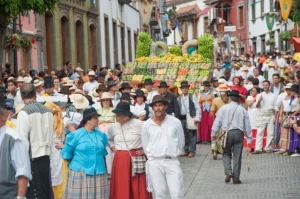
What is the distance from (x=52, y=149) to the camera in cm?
1209

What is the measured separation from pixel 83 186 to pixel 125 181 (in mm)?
805

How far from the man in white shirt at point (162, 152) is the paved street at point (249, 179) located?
2.53 metres

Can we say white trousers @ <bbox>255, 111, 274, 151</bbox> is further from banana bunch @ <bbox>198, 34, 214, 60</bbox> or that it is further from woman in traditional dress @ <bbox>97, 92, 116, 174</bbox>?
banana bunch @ <bbox>198, 34, 214, 60</bbox>

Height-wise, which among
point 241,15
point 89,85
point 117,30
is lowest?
point 89,85

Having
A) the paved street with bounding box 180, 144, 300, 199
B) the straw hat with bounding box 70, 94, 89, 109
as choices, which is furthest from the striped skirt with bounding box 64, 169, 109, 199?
the straw hat with bounding box 70, 94, 89, 109

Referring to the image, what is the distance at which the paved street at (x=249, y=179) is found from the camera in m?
13.7

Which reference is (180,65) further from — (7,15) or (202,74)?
(7,15)

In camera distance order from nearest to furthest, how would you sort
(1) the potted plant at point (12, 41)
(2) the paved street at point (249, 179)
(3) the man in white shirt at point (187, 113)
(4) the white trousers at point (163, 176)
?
(4) the white trousers at point (163, 176)
(2) the paved street at point (249, 179)
(3) the man in white shirt at point (187, 113)
(1) the potted plant at point (12, 41)

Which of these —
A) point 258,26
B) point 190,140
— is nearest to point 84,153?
point 190,140

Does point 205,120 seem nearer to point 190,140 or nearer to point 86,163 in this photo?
point 190,140

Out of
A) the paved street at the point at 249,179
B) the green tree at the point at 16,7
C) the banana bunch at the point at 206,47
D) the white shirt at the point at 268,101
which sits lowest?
the paved street at the point at 249,179

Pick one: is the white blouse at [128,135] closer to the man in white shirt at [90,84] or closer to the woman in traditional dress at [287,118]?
the woman in traditional dress at [287,118]

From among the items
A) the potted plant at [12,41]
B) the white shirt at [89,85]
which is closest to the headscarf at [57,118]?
the white shirt at [89,85]

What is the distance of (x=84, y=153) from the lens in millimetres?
10625
